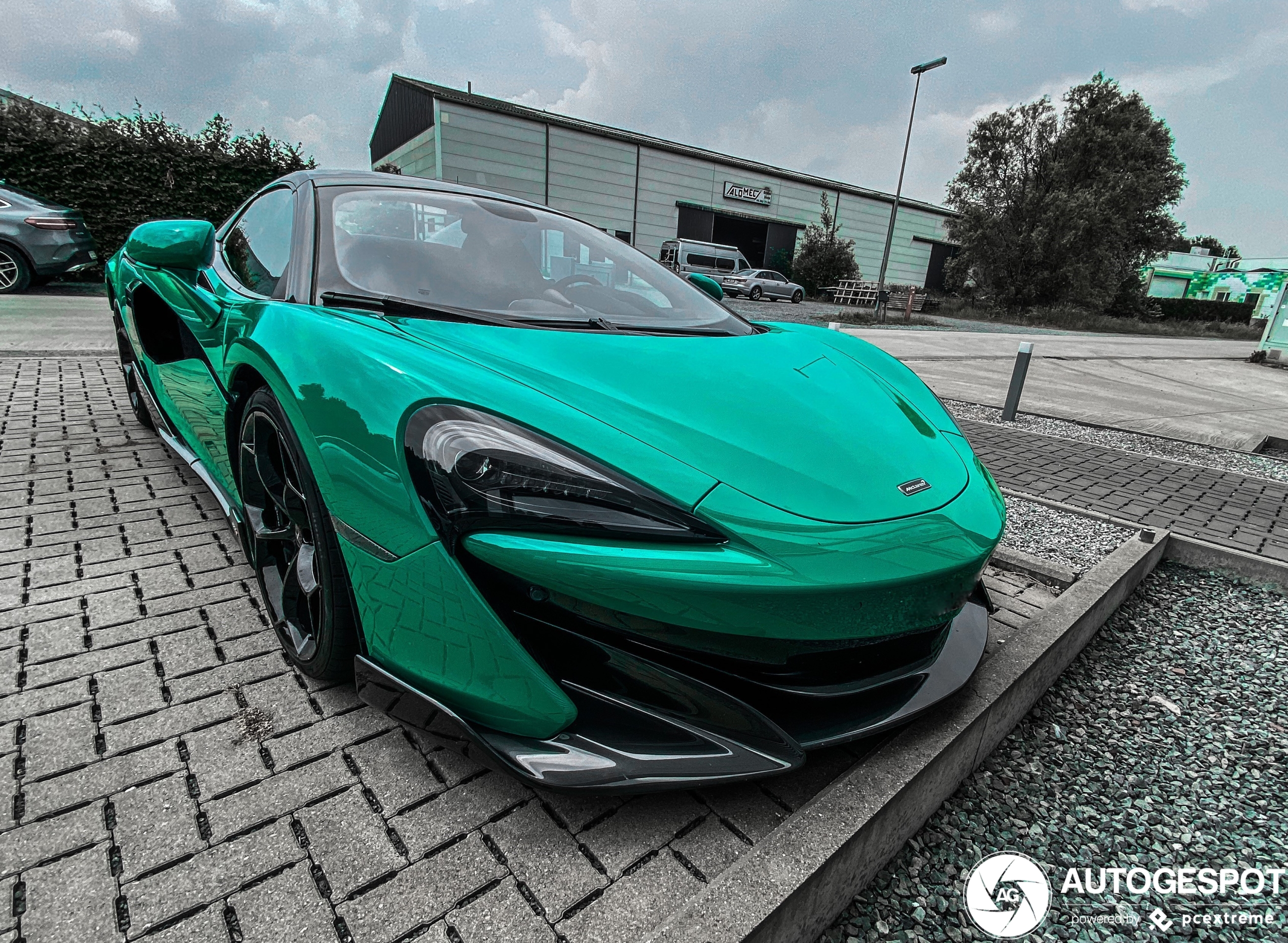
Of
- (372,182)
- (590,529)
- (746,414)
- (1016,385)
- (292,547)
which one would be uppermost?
(372,182)

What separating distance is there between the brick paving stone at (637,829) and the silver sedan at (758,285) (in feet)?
78.9

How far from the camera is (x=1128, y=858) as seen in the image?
55.5 inches

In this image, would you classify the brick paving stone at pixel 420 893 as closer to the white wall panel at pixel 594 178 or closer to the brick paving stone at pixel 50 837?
the brick paving stone at pixel 50 837

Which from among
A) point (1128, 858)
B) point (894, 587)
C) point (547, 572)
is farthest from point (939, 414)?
point (547, 572)

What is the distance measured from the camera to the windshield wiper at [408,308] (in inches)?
64.2

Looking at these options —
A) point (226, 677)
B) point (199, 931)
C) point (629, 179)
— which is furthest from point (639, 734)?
point (629, 179)

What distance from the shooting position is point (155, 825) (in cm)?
124

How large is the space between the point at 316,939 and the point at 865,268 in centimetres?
4106

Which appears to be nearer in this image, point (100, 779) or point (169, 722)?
point (100, 779)

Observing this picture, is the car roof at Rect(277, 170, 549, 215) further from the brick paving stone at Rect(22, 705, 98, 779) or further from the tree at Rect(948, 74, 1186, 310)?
the tree at Rect(948, 74, 1186, 310)

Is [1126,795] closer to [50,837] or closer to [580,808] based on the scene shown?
[580,808]

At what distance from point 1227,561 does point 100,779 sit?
3924mm

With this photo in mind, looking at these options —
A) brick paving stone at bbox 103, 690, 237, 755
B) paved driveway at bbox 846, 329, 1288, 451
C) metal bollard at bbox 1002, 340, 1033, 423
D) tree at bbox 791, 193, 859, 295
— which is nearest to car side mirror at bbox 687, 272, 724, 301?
brick paving stone at bbox 103, 690, 237, 755

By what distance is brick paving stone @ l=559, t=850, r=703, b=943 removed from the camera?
106cm
